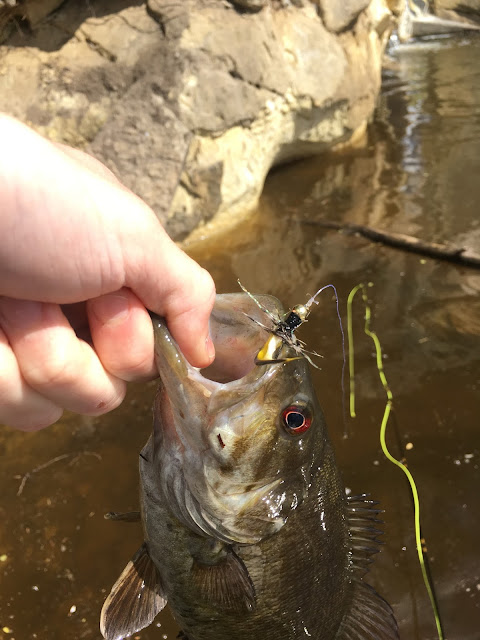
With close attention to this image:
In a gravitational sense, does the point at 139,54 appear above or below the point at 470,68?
above

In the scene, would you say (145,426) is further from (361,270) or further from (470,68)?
(470,68)

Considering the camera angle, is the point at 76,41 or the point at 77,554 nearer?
the point at 77,554

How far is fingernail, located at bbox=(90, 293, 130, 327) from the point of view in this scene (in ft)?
4.58

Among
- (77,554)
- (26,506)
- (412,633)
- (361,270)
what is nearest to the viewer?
(412,633)

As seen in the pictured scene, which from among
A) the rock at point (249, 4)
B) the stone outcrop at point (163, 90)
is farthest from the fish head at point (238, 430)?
the rock at point (249, 4)


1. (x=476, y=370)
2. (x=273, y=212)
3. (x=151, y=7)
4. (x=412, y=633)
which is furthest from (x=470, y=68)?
(x=412, y=633)

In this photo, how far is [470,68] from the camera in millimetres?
11680

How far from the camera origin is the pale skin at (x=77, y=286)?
3.85 ft

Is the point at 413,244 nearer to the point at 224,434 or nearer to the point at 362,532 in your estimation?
the point at 362,532

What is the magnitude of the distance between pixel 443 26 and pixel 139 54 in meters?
14.8

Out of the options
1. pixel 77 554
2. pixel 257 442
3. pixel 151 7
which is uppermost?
pixel 151 7

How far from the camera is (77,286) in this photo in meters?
1.30

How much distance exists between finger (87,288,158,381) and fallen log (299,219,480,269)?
424cm

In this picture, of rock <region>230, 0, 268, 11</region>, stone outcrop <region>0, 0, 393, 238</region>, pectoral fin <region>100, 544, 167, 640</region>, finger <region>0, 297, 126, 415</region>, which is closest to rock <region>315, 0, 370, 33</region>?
stone outcrop <region>0, 0, 393, 238</region>
